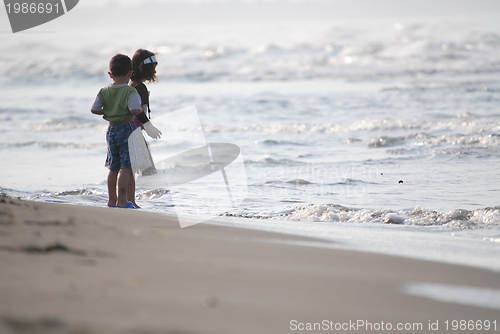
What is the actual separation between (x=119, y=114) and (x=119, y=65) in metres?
0.41

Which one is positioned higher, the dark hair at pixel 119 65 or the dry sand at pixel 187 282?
the dark hair at pixel 119 65

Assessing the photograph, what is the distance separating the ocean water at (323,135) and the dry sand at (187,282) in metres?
0.45

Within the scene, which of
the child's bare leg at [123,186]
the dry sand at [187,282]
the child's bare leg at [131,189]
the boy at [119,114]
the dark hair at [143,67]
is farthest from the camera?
the dark hair at [143,67]

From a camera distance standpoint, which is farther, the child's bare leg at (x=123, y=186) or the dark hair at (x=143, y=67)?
the dark hair at (x=143, y=67)

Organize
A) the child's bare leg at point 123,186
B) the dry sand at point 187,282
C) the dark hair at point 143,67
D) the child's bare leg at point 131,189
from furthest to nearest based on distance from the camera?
the dark hair at point 143,67 < the child's bare leg at point 131,189 < the child's bare leg at point 123,186 < the dry sand at point 187,282

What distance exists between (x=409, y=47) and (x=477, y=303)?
29.1 m

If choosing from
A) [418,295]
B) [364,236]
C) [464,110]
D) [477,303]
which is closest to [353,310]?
[418,295]

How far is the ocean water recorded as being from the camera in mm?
3693

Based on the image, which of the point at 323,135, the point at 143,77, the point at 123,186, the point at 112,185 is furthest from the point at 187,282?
the point at 323,135

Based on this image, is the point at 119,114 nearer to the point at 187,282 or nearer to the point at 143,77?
the point at 143,77

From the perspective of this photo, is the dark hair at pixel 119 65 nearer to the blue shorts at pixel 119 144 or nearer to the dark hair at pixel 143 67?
the dark hair at pixel 143 67

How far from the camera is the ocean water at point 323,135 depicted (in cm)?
369

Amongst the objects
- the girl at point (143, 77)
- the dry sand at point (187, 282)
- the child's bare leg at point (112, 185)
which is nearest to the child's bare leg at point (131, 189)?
the girl at point (143, 77)

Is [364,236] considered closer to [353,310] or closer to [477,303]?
[477,303]
